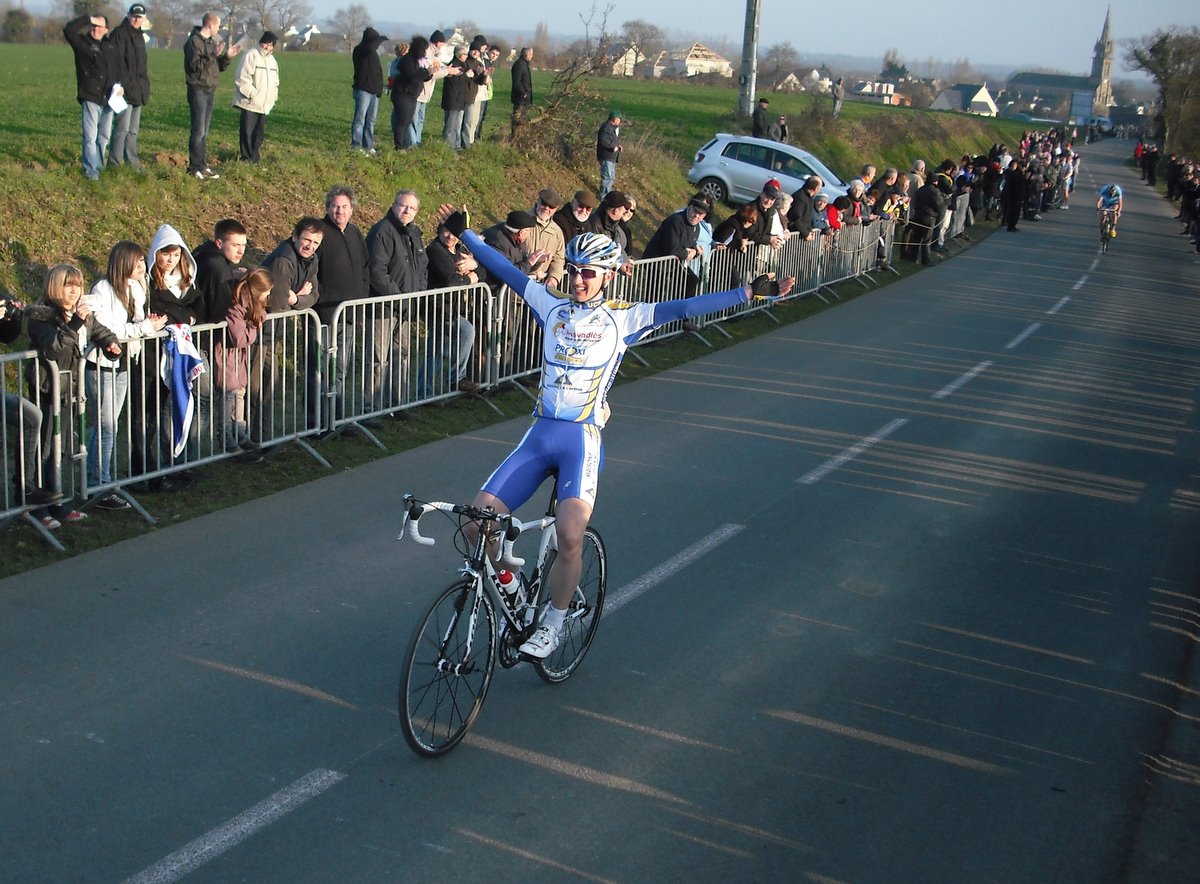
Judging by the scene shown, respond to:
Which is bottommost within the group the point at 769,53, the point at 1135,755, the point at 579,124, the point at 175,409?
the point at 1135,755

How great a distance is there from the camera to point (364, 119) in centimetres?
1931

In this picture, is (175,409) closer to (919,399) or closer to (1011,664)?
(1011,664)

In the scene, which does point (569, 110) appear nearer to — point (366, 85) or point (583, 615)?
point (366, 85)

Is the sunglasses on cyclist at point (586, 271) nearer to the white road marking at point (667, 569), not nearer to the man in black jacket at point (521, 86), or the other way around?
the white road marking at point (667, 569)

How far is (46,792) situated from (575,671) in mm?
2583

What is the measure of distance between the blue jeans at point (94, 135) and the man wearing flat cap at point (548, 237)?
5.16 metres

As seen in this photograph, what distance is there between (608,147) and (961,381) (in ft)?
35.5

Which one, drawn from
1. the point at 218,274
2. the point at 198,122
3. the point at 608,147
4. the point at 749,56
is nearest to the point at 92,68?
the point at 198,122

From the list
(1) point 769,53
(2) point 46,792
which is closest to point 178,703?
(2) point 46,792

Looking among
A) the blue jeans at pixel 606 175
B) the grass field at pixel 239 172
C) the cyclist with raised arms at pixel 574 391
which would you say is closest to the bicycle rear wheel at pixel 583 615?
the cyclist with raised arms at pixel 574 391

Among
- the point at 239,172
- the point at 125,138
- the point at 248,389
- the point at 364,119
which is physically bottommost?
the point at 248,389

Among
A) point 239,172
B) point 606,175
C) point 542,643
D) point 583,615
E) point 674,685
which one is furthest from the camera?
point 606,175

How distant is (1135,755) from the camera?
238 inches

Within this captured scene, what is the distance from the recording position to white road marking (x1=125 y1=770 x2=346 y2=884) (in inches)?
178
